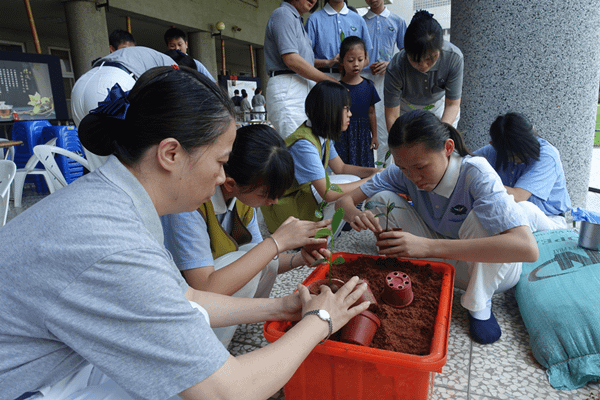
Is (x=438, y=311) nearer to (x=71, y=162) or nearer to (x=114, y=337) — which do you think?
(x=114, y=337)

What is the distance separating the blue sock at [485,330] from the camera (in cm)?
137

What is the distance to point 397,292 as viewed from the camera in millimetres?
1115

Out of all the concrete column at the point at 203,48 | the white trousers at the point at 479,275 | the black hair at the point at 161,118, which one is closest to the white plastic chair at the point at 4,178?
the black hair at the point at 161,118

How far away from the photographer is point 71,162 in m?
4.05

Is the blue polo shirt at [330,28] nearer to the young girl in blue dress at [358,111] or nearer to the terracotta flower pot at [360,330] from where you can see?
the young girl in blue dress at [358,111]

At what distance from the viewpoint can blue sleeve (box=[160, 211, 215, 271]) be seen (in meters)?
1.16

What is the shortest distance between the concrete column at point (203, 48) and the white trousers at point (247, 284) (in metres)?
9.04

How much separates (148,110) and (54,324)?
0.39 meters

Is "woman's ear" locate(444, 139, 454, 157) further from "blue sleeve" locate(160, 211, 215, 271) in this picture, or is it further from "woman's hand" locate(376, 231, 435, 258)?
"blue sleeve" locate(160, 211, 215, 271)

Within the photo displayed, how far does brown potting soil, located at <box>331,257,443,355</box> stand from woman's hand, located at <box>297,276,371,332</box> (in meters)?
0.14

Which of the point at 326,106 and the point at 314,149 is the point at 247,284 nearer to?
the point at 314,149

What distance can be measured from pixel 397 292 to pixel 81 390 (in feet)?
2.70

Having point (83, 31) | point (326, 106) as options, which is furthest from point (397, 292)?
point (83, 31)

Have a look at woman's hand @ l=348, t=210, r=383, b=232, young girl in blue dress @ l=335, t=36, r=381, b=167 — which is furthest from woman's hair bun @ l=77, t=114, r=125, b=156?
young girl in blue dress @ l=335, t=36, r=381, b=167
